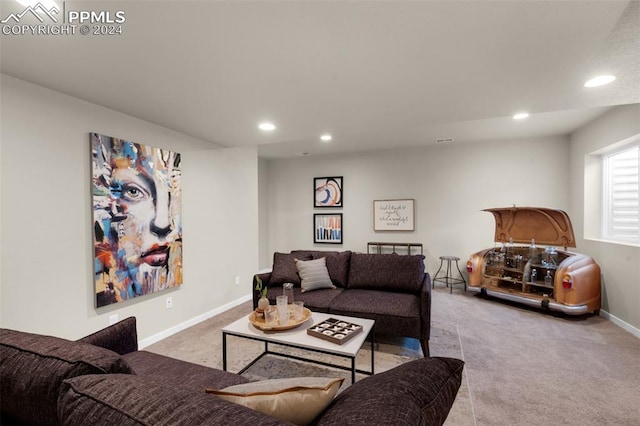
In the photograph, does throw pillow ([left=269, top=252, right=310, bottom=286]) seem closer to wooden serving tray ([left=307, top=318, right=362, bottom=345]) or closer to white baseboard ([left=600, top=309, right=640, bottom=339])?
wooden serving tray ([left=307, top=318, right=362, bottom=345])

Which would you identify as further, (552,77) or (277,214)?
(277,214)

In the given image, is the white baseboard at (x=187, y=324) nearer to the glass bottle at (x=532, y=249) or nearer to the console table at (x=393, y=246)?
the console table at (x=393, y=246)

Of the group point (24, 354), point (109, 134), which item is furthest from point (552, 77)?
point (109, 134)

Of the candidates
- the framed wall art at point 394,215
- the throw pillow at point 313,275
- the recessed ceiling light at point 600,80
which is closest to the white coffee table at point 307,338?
the throw pillow at point 313,275

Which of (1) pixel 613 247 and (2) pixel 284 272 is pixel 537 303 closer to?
(1) pixel 613 247

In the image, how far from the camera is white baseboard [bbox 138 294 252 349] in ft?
9.12

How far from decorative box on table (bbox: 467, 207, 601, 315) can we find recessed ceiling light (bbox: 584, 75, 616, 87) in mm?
1995

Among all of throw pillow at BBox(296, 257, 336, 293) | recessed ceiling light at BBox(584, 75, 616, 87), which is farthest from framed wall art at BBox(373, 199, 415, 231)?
recessed ceiling light at BBox(584, 75, 616, 87)

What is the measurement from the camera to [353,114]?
2648 millimetres

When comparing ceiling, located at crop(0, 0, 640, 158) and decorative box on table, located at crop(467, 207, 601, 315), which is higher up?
ceiling, located at crop(0, 0, 640, 158)

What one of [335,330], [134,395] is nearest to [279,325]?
[335,330]

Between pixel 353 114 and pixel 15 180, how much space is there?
2651 mm

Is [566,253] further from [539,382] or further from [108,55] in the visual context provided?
[108,55]

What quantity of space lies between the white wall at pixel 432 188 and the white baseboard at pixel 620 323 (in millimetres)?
1604
